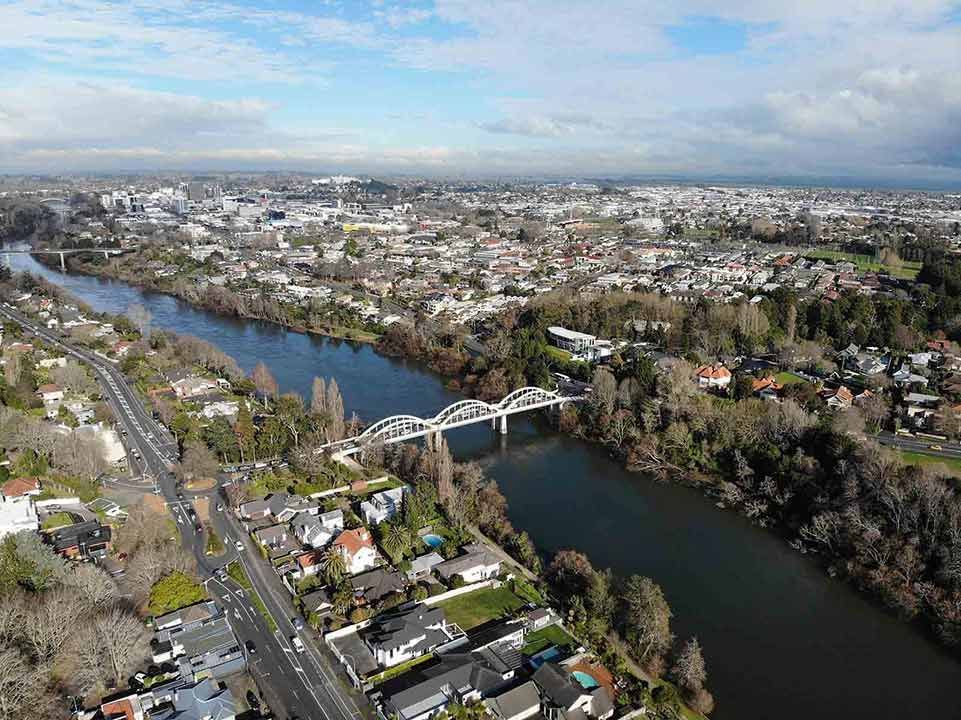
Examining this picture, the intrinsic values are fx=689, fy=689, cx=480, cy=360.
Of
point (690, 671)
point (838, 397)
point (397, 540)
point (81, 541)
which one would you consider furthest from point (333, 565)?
point (838, 397)

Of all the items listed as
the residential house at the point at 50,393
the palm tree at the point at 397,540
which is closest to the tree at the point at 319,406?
the palm tree at the point at 397,540

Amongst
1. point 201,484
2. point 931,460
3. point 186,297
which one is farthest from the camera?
point 186,297

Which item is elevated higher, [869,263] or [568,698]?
[869,263]

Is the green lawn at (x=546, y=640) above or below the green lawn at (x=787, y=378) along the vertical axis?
below

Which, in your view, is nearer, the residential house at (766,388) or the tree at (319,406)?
the tree at (319,406)

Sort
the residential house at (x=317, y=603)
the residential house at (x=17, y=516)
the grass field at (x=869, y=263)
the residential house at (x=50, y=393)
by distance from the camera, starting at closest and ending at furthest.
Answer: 1. the residential house at (x=317, y=603)
2. the residential house at (x=17, y=516)
3. the residential house at (x=50, y=393)
4. the grass field at (x=869, y=263)

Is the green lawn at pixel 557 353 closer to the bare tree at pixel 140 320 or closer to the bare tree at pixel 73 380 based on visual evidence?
the bare tree at pixel 73 380

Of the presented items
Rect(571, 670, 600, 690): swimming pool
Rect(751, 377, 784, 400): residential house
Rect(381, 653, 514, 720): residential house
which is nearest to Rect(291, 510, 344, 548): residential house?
Rect(381, 653, 514, 720): residential house

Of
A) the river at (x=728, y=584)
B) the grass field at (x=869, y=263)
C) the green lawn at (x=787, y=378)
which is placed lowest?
the river at (x=728, y=584)

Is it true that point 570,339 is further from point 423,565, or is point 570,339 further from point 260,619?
point 260,619
